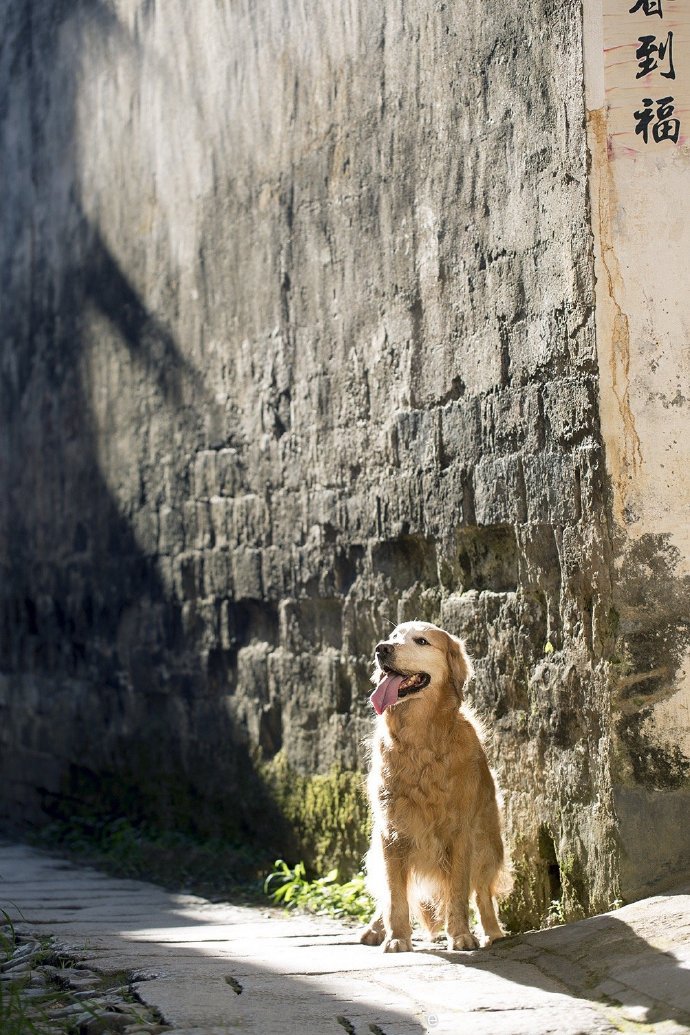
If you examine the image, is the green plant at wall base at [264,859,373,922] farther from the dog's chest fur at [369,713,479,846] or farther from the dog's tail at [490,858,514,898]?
the dog's chest fur at [369,713,479,846]

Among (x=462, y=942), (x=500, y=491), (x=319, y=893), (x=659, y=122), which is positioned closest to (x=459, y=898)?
(x=462, y=942)

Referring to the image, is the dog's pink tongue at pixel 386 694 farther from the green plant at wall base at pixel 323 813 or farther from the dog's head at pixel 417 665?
the green plant at wall base at pixel 323 813

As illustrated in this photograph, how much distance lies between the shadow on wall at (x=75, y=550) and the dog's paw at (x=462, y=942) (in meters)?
2.47

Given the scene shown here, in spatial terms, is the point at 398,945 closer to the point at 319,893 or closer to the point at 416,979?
the point at 416,979

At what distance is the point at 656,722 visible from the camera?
462 cm

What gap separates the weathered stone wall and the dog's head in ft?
1.09

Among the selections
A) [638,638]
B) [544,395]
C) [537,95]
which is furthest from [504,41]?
[638,638]

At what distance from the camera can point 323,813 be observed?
21.9 ft

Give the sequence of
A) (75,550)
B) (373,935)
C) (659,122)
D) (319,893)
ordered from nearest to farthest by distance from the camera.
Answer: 1. (659,122)
2. (373,935)
3. (319,893)
4. (75,550)

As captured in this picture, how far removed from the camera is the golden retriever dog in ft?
15.9

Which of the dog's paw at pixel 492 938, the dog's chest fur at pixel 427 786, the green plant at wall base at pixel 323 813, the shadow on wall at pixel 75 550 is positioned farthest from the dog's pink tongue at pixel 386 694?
the shadow on wall at pixel 75 550

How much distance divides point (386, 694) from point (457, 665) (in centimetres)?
28

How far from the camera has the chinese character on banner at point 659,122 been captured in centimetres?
466

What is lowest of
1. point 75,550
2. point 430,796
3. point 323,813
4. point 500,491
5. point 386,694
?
point 323,813
